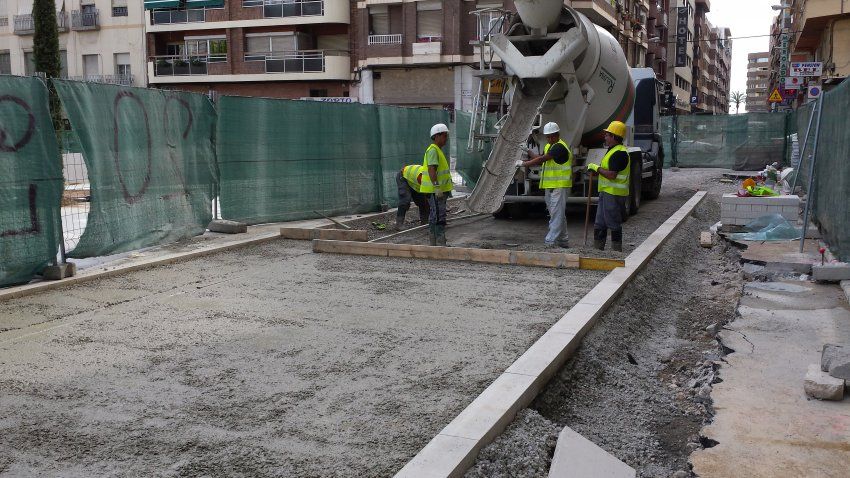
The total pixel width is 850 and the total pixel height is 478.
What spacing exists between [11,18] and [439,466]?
177 ft

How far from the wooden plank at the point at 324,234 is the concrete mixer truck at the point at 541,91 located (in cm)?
215

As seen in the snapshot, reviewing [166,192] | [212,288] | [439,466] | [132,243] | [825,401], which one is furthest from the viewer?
[166,192]

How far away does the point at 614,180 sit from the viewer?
9.77 meters

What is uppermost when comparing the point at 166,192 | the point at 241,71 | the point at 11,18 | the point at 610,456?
the point at 11,18

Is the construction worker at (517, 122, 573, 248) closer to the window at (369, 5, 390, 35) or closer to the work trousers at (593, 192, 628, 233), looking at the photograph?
the work trousers at (593, 192, 628, 233)

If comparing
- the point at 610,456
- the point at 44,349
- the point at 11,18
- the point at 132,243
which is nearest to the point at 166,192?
the point at 132,243

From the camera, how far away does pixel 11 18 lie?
48250 mm

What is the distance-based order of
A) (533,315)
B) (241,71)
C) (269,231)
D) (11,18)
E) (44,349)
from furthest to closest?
(11,18) → (241,71) → (269,231) → (533,315) → (44,349)

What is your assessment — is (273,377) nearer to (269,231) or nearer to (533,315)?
(533,315)

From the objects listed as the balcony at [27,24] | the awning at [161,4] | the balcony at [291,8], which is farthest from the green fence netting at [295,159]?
the balcony at [27,24]

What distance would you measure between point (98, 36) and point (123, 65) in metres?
2.24

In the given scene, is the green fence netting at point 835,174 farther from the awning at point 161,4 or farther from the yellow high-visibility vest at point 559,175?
the awning at point 161,4

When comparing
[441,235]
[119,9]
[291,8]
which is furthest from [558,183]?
[119,9]

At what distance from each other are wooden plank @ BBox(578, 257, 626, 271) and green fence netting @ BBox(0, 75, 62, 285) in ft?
19.2
